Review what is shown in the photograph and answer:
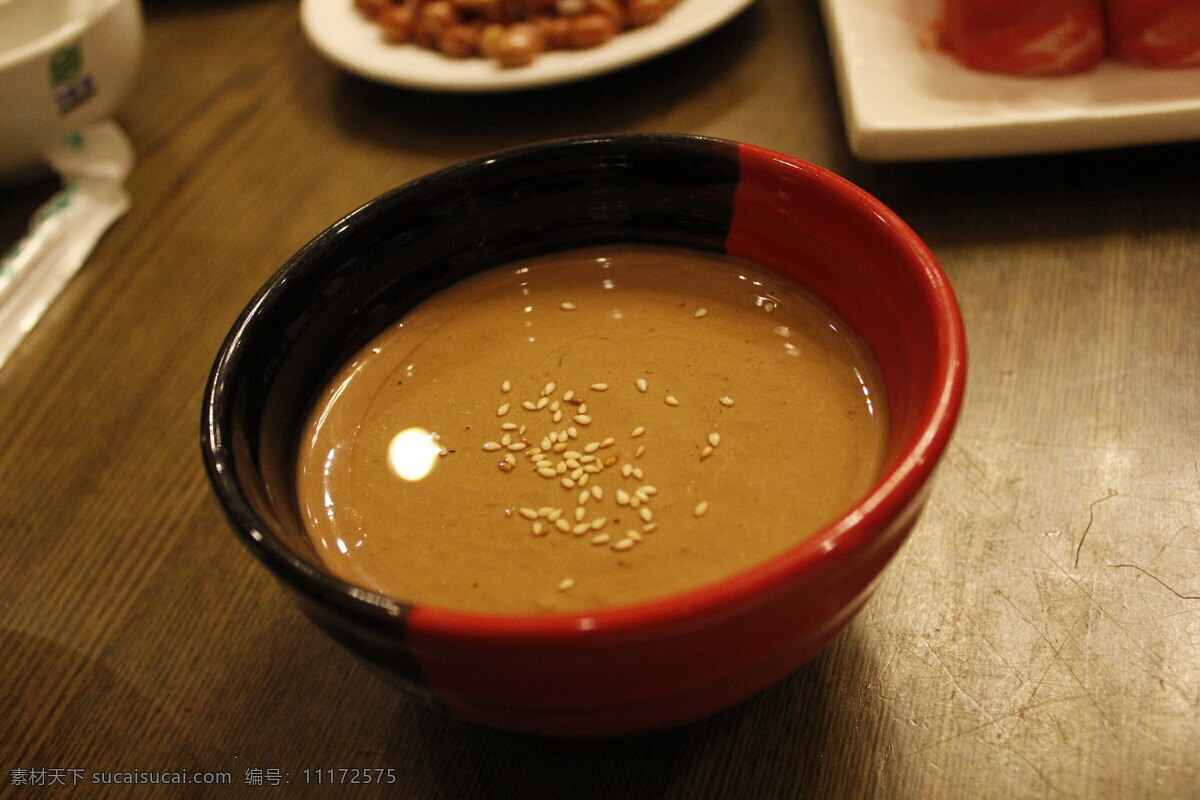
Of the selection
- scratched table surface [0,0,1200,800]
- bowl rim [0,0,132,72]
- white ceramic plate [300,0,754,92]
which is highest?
bowl rim [0,0,132,72]

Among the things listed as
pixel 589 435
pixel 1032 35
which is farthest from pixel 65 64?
pixel 1032 35

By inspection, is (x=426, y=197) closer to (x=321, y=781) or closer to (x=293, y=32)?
Result: (x=321, y=781)

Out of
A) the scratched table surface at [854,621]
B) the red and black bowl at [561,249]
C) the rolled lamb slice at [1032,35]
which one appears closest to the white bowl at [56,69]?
the scratched table surface at [854,621]

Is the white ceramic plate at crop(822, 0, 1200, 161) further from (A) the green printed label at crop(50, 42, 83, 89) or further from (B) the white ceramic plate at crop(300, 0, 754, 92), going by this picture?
(A) the green printed label at crop(50, 42, 83, 89)

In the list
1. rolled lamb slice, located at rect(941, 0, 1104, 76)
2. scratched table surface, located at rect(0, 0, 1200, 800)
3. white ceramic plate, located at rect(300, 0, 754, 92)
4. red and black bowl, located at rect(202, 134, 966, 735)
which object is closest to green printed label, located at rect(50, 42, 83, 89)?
scratched table surface, located at rect(0, 0, 1200, 800)

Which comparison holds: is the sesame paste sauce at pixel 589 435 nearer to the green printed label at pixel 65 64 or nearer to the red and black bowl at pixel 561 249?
the red and black bowl at pixel 561 249

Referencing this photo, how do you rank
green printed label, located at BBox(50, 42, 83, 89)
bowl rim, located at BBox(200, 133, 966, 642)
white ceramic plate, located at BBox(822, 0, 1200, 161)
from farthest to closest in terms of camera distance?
green printed label, located at BBox(50, 42, 83, 89)
white ceramic plate, located at BBox(822, 0, 1200, 161)
bowl rim, located at BBox(200, 133, 966, 642)
